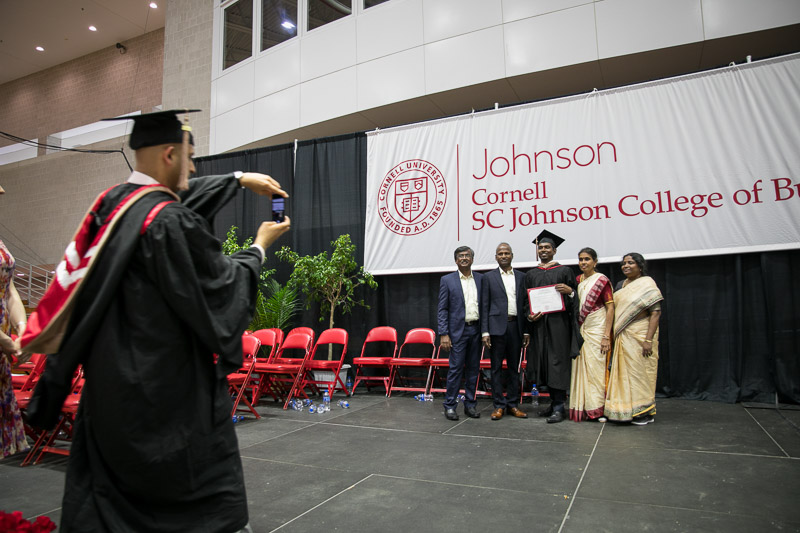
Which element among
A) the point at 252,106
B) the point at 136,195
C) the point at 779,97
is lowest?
the point at 136,195

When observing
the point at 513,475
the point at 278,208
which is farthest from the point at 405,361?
the point at 278,208

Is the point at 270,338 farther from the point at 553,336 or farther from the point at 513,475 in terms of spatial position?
the point at 513,475

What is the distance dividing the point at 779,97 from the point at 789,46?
1.55 m

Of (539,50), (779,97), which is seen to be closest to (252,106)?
(539,50)

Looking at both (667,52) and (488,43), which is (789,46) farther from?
(488,43)

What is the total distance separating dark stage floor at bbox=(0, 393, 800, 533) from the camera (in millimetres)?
2582

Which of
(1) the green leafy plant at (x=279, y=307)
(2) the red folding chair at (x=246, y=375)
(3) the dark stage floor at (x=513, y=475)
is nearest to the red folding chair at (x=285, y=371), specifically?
(2) the red folding chair at (x=246, y=375)

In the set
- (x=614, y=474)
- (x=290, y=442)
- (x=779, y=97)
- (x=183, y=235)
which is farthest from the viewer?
(x=779, y=97)

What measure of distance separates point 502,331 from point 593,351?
87 cm

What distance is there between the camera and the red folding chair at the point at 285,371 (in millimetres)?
6125

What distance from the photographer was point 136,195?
1416mm

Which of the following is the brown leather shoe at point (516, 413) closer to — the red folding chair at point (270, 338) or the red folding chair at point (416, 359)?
the red folding chair at point (416, 359)

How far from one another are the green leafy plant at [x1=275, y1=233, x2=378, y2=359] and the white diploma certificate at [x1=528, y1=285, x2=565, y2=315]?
2.65 metres

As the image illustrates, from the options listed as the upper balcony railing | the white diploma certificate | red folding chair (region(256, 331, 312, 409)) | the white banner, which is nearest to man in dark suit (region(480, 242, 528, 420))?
the white diploma certificate
